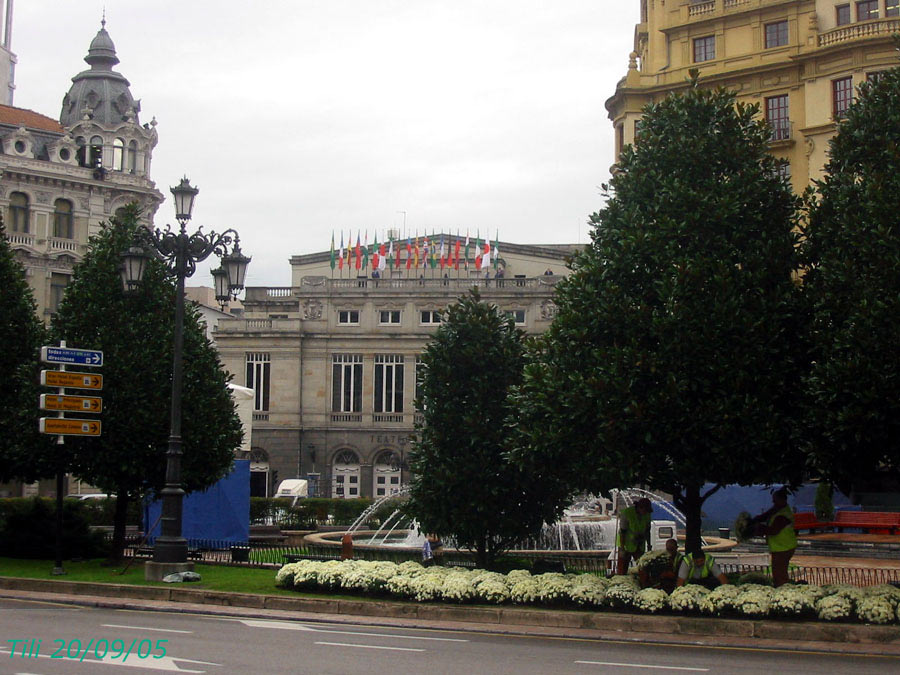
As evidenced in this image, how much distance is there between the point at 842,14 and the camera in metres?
41.9

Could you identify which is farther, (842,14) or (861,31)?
(842,14)

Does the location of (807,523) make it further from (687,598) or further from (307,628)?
(307,628)

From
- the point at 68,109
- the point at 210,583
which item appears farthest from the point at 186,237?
the point at 68,109

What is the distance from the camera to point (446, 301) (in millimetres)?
74438

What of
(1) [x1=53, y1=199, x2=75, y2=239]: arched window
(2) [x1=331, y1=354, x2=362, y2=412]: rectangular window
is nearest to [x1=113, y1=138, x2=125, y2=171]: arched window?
(1) [x1=53, y1=199, x2=75, y2=239]: arched window

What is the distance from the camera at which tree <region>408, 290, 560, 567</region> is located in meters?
21.8

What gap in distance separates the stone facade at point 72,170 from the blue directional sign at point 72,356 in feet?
102

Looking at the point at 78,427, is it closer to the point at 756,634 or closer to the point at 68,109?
the point at 756,634

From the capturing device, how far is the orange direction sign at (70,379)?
81.4 feet

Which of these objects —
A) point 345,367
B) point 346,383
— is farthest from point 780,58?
point 346,383

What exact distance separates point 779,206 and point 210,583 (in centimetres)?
1333

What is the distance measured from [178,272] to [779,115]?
2741cm

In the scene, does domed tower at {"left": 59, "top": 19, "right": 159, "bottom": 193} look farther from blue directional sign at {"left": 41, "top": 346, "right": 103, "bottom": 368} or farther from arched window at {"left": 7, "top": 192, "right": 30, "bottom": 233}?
blue directional sign at {"left": 41, "top": 346, "right": 103, "bottom": 368}

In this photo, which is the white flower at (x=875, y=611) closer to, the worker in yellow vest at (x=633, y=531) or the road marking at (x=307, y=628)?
the worker in yellow vest at (x=633, y=531)
